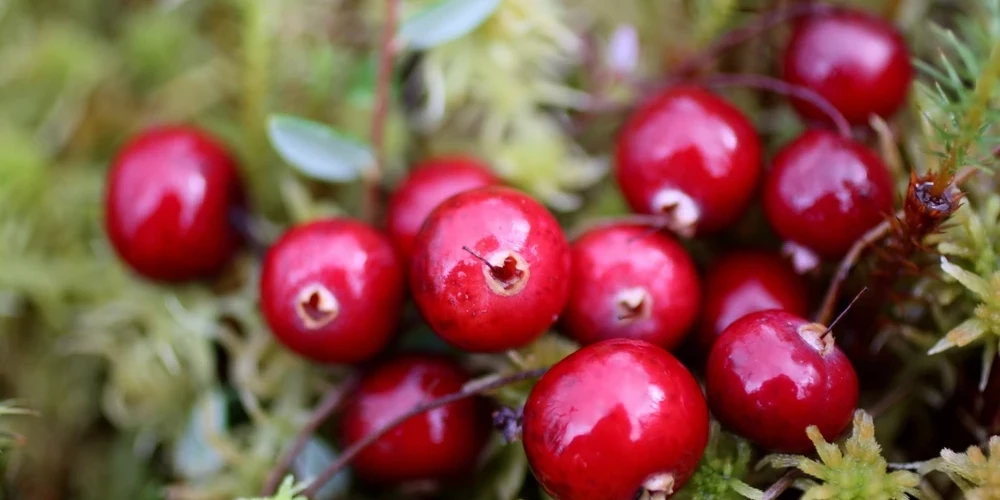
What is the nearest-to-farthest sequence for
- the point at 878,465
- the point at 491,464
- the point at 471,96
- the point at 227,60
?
the point at 878,465 < the point at 491,464 < the point at 471,96 < the point at 227,60

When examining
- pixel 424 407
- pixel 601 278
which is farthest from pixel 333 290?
pixel 601 278

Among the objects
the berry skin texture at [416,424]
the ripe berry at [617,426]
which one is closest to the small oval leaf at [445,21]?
the berry skin texture at [416,424]

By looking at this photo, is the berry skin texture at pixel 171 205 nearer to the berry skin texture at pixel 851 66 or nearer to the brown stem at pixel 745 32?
the brown stem at pixel 745 32

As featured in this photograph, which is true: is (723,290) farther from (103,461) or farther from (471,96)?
(103,461)

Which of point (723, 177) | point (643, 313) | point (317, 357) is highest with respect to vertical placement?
point (723, 177)

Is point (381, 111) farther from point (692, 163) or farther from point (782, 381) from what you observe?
point (782, 381)

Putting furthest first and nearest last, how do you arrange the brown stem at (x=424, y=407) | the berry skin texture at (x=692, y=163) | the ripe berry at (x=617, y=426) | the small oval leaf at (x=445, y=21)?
the small oval leaf at (x=445, y=21), the berry skin texture at (x=692, y=163), the brown stem at (x=424, y=407), the ripe berry at (x=617, y=426)

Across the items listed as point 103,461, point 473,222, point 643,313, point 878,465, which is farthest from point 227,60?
point 878,465

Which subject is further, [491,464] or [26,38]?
[26,38]
